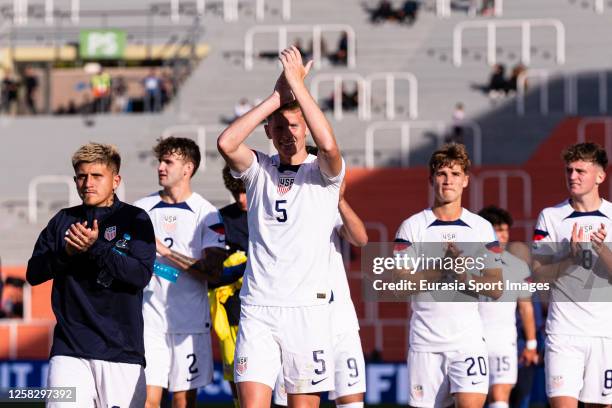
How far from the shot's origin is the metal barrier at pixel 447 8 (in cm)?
3197

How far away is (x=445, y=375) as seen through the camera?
32.3 feet

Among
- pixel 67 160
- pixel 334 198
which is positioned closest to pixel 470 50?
pixel 67 160

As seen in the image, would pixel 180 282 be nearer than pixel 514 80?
Yes

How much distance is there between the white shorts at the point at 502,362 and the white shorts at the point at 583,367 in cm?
189

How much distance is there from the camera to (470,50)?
30.4 meters

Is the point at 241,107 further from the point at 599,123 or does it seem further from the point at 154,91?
the point at 599,123

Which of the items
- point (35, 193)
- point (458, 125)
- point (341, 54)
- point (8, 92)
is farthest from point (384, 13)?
point (35, 193)

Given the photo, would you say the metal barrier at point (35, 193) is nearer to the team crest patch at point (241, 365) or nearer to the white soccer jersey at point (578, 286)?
the white soccer jersey at point (578, 286)

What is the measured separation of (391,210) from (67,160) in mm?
7187

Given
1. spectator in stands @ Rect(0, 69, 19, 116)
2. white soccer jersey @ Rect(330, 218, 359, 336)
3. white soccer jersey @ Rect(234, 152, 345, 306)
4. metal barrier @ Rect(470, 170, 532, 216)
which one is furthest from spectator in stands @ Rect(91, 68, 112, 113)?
white soccer jersey @ Rect(234, 152, 345, 306)

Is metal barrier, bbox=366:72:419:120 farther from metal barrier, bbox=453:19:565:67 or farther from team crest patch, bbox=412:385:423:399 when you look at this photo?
team crest patch, bbox=412:385:423:399

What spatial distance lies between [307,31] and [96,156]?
77.7 feet

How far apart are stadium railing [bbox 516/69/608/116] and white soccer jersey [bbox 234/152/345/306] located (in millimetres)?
19405

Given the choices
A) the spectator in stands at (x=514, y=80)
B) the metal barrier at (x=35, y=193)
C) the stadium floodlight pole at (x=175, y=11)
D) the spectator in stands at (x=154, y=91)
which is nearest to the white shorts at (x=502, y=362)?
the metal barrier at (x=35, y=193)
